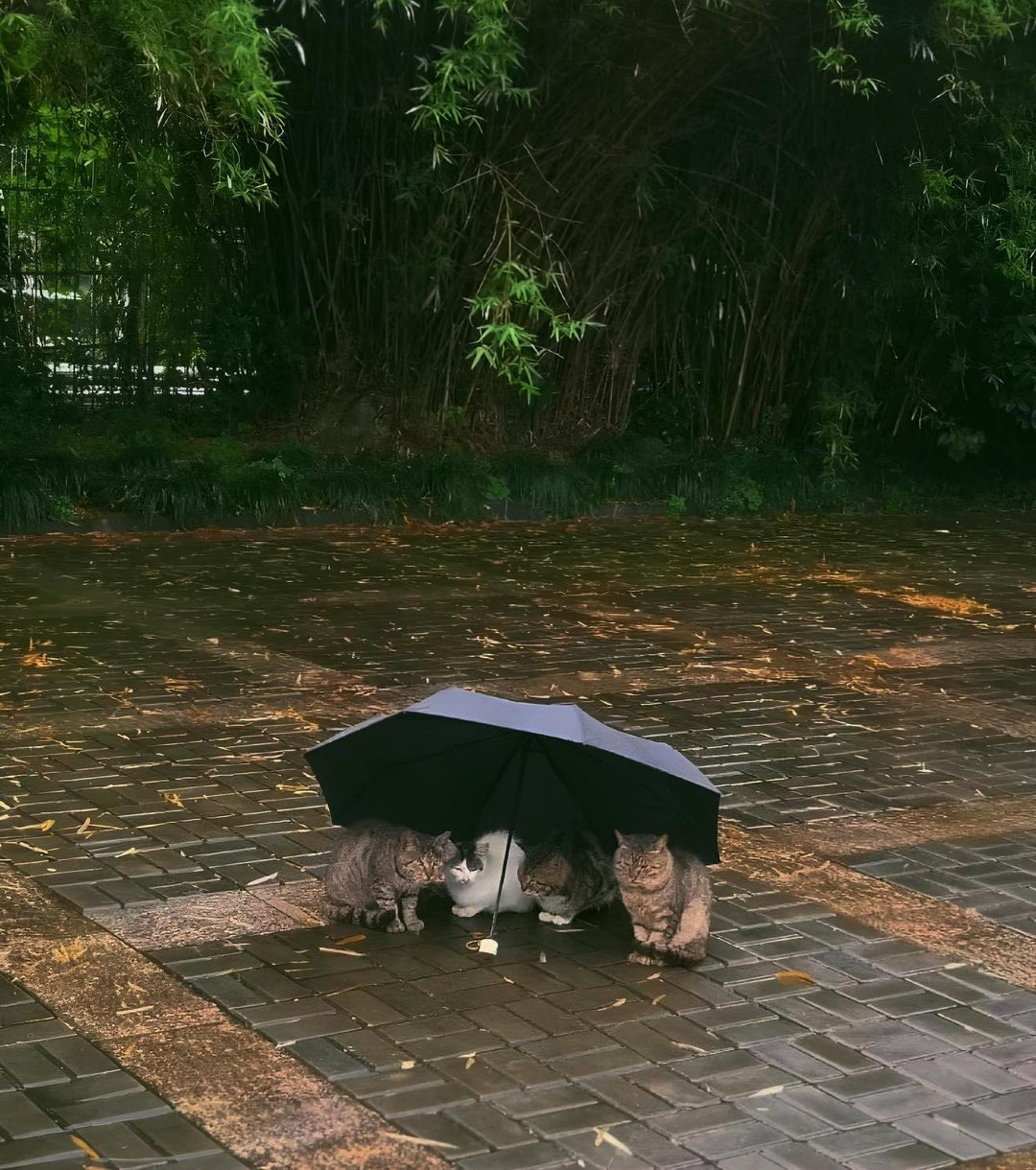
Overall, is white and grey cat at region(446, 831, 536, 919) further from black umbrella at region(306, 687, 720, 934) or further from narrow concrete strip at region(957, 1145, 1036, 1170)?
narrow concrete strip at region(957, 1145, 1036, 1170)

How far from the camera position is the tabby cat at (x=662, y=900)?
13.1ft

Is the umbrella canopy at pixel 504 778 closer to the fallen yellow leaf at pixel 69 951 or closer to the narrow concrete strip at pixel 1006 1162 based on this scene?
the fallen yellow leaf at pixel 69 951

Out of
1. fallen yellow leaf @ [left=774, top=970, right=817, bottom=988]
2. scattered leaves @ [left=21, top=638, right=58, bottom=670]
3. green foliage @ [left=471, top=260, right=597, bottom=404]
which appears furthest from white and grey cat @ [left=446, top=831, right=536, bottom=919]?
green foliage @ [left=471, top=260, right=597, bottom=404]

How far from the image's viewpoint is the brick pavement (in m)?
3.36

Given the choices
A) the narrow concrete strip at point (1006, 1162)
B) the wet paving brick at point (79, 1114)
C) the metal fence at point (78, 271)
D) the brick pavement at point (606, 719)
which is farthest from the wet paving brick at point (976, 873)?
the metal fence at point (78, 271)

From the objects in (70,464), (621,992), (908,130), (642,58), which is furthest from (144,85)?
(621,992)

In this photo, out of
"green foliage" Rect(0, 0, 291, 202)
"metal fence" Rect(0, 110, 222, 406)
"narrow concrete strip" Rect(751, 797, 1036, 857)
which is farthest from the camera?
"metal fence" Rect(0, 110, 222, 406)

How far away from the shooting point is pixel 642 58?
12.0m

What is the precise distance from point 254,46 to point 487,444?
5.32m

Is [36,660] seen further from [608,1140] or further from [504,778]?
[608,1140]

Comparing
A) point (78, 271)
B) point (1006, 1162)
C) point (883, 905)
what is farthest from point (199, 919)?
point (78, 271)

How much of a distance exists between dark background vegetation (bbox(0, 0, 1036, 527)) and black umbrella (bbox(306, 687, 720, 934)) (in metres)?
7.06

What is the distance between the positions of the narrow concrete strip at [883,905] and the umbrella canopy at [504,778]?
668mm

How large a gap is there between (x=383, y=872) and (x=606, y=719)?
8.50ft
